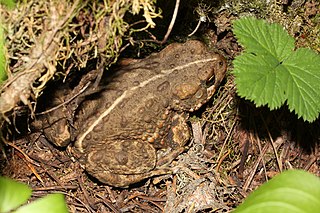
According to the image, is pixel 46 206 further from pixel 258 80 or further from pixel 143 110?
pixel 143 110

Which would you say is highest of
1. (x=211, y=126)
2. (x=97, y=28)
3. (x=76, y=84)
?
(x=97, y=28)

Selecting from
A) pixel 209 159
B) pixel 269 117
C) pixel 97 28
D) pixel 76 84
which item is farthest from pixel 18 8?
pixel 269 117

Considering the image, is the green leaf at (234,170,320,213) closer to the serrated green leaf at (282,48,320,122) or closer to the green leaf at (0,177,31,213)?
the green leaf at (0,177,31,213)

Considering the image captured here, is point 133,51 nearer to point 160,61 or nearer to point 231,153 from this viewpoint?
point 160,61

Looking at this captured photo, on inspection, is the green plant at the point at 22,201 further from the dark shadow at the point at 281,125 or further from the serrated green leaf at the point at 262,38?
the dark shadow at the point at 281,125

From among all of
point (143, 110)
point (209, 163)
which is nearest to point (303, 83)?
point (209, 163)

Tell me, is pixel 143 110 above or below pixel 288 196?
below

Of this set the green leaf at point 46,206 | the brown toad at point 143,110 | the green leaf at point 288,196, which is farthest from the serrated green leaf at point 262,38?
the green leaf at point 46,206
